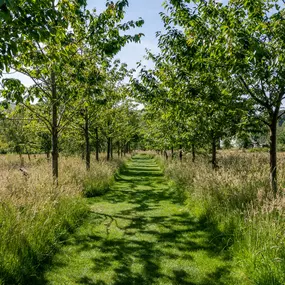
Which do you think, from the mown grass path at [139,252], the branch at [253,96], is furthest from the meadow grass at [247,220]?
the branch at [253,96]

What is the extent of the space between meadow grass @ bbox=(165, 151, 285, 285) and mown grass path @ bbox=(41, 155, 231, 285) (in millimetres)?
376

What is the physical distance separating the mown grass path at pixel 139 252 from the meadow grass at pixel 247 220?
38 cm

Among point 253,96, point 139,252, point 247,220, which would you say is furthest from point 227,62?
point 139,252

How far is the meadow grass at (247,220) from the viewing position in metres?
4.14

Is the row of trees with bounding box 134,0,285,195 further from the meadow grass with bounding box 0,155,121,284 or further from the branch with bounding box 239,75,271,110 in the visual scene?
the meadow grass with bounding box 0,155,121,284

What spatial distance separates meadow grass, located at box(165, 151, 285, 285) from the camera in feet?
13.6

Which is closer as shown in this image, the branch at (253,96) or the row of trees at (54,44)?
the row of trees at (54,44)

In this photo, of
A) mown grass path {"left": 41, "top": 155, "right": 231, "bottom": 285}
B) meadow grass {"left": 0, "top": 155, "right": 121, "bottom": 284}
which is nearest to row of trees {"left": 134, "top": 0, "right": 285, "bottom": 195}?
mown grass path {"left": 41, "top": 155, "right": 231, "bottom": 285}

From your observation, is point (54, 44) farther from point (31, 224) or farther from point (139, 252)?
point (139, 252)

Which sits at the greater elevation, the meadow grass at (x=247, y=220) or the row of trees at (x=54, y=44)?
the row of trees at (x=54, y=44)

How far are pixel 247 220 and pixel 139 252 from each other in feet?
7.88

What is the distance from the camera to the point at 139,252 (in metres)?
5.65

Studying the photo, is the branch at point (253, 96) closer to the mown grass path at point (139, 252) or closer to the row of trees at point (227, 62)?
the row of trees at point (227, 62)

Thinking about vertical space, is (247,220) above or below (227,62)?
below
